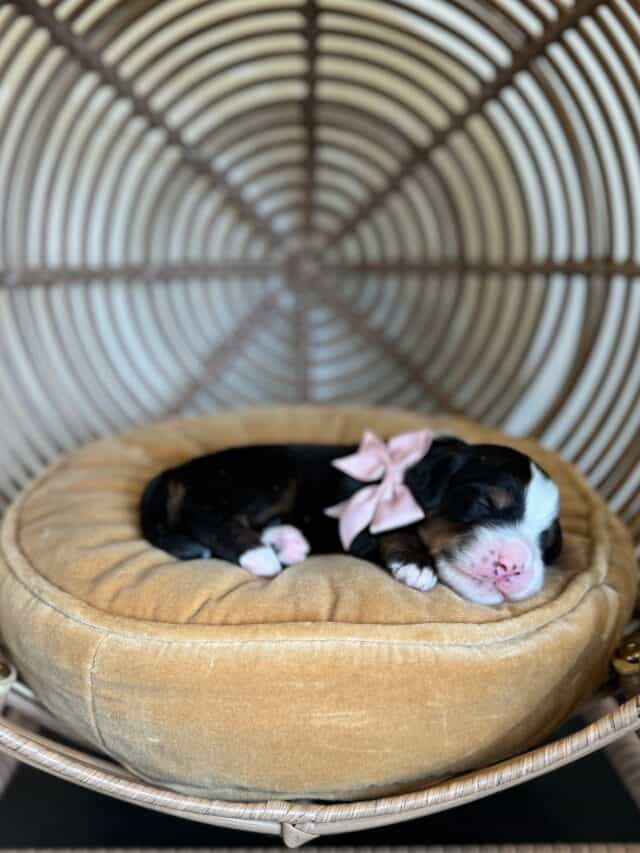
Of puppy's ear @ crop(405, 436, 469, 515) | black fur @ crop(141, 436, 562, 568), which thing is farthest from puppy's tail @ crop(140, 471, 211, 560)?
A: puppy's ear @ crop(405, 436, 469, 515)

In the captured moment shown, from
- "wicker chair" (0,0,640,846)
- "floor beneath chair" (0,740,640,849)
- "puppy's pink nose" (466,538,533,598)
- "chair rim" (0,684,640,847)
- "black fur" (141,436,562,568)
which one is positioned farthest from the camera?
"wicker chair" (0,0,640,846)

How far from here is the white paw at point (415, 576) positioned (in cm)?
111

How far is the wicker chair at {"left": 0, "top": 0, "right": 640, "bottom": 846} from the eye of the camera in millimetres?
1581

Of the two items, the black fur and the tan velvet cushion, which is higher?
the black fur

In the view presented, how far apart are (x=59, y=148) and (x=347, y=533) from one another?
1.02 m

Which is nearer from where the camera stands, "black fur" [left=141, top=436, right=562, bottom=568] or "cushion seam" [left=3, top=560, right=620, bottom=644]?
"cushion seam" [left=3, top=560, right=620, bottom=644]

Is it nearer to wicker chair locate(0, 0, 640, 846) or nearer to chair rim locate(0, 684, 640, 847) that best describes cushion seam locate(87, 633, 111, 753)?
chair rim locate(0, 684, 640, 847)

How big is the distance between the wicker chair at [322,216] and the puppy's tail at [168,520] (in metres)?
0.34

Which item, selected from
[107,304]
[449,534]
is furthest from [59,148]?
[449,534]

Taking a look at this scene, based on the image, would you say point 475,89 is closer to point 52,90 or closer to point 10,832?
point 52,90

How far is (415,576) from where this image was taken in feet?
3.66

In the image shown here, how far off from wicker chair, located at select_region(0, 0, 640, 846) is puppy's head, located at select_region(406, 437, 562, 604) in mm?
287

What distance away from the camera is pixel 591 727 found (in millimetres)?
935

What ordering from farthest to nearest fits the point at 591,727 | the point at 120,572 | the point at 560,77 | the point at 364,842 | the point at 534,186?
the point at 534,186
the point at 560,77
the point at 364,842
the point at 120,572
the point at 591,727
